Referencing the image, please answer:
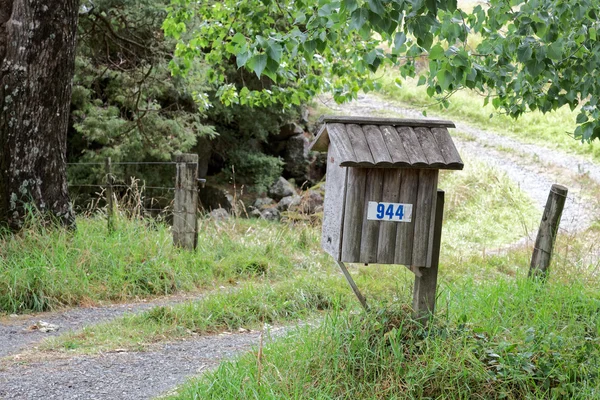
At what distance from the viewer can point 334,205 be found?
4.07 meters

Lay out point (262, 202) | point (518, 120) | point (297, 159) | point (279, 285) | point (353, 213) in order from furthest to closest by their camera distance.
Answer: point (518, 120)
point (297, 159)
point (262, 202)
point (279, 285)
point (353, 213)

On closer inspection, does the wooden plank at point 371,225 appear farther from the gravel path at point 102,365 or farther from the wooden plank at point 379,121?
the gravel path at point 102,365

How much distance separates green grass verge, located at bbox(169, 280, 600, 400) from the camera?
383 cm

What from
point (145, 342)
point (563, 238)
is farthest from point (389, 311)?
point (563, 238)

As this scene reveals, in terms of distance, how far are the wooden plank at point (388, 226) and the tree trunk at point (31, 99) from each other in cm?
508

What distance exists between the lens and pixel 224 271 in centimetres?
803

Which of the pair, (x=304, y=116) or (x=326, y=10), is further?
(x=304, y=116)

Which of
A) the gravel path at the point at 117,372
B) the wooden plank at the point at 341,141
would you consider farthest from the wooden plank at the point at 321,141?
the gravel path at the point at 117,372

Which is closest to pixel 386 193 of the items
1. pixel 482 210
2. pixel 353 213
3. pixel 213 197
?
pixel 353 213

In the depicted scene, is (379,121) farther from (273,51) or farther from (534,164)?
(534,164)

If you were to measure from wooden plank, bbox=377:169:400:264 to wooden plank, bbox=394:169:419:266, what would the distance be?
23 mm

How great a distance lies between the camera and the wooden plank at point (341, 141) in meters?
3.74

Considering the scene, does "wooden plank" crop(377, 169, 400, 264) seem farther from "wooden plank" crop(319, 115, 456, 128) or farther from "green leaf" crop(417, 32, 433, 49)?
"green leaf" crop(417, 32, 433, 49)

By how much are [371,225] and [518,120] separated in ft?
63.1
